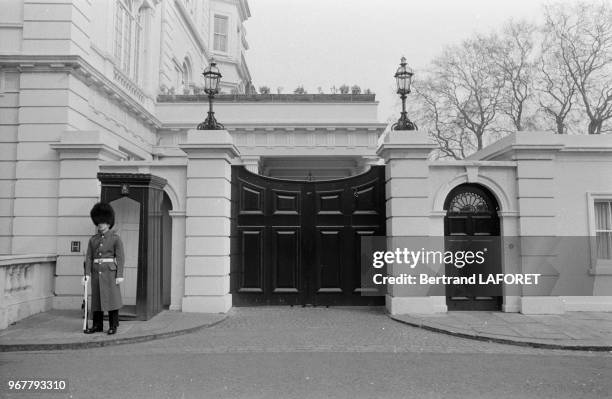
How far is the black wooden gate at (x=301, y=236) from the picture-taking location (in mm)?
9867

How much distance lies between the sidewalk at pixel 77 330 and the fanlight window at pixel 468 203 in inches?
210

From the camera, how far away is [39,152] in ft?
34.8

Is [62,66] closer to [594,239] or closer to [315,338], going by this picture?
[315,338]

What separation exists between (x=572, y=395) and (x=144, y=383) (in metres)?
4.82

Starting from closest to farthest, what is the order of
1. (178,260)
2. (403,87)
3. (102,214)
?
(102,214)
(178,260)
(403,87)

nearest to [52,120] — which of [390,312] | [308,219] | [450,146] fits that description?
[308,219]

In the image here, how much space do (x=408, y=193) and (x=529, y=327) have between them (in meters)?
3.31

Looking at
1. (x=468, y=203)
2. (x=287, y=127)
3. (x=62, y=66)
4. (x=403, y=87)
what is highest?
(x=287, y=127)

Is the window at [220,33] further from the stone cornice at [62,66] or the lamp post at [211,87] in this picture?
the lamp post at [211,87]

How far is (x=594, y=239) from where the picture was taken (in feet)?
32.2

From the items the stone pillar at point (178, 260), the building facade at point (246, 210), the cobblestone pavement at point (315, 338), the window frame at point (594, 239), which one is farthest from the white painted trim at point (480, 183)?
the stone pillar at point (178, 260)

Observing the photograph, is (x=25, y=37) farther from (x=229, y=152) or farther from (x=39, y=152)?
(x=229, y=152)

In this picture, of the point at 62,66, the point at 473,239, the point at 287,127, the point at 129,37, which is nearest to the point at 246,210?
the point at 473,239

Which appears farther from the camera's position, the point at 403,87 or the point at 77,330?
the point at 403,87
